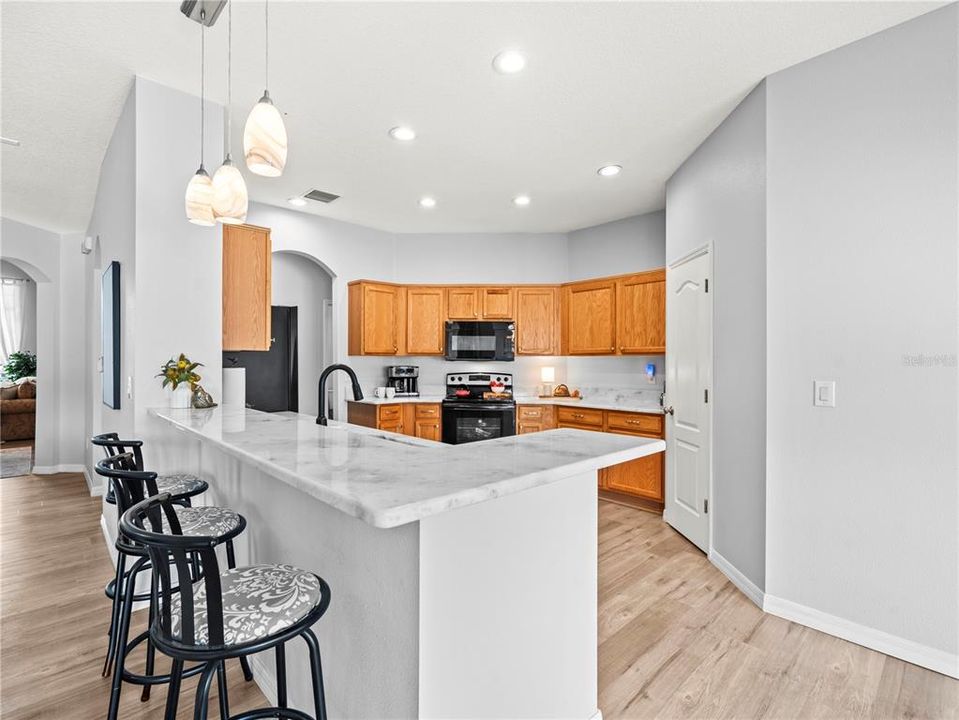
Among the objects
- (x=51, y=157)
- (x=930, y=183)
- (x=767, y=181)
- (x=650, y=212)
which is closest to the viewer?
(x=930, y=183)

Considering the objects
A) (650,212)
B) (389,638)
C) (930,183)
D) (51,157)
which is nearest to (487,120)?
(930,183)

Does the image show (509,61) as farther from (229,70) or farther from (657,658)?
(657,658)

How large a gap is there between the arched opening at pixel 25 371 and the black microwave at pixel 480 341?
4.42 metres

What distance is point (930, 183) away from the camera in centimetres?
209

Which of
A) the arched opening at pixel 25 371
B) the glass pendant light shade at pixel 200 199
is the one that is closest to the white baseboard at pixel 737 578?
the glass pendant light shade at pixel 200 199

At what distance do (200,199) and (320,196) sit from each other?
2.69 m

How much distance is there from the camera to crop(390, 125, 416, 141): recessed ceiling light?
3.17 m

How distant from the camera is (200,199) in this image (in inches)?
77.1

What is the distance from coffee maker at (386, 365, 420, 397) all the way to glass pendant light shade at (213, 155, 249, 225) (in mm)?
3789

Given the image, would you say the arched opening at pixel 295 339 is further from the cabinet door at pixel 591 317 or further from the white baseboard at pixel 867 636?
the white baseboard at pixel 867 636

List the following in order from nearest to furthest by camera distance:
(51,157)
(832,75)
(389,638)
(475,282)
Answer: (389,638)
(832,75)
(51,157)
(475,282)

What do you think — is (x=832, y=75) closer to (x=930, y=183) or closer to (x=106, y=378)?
(x=930, y=183)

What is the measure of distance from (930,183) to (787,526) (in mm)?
1648

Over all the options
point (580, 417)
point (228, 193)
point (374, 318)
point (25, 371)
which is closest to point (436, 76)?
point (228, 193)
